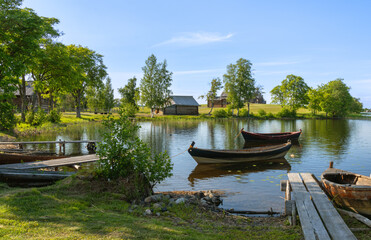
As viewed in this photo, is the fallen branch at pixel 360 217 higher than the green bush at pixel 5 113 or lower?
lower

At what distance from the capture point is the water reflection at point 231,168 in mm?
15274

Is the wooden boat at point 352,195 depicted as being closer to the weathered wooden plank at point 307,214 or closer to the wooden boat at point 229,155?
the weathered wooden plank at point 307,214

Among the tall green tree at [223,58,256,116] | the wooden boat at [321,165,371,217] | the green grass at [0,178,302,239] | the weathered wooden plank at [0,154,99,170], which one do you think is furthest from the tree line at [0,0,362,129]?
the wooden boat at [321,165,371,217]

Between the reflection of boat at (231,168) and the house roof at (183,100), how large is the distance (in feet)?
193

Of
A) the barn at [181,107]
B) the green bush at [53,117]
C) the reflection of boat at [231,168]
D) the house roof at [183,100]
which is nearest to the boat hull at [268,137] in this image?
the reflection of boat at [231,168]

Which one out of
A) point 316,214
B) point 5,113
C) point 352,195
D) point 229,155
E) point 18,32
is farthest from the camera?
point 18,32

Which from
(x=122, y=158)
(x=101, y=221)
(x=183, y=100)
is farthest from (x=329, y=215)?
(x=183, y=100)

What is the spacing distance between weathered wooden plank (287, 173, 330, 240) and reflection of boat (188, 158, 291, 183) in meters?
6.49

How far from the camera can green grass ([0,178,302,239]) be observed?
5.22 m

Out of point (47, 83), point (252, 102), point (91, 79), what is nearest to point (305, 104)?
point (252, 102)

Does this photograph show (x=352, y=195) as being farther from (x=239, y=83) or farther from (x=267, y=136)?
(x=239, y=83)

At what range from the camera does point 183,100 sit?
259 feet

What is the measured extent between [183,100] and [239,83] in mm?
16709

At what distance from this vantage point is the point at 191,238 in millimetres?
5332
